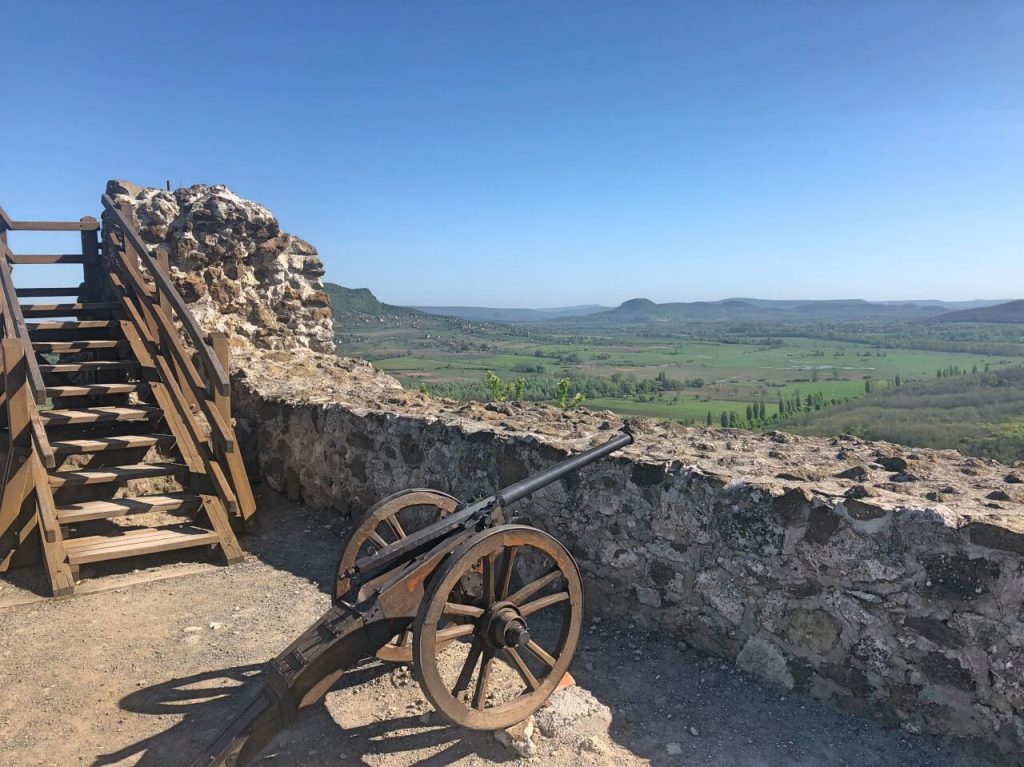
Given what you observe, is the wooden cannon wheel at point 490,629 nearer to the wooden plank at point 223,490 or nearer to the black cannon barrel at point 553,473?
the black cannon barrel at point 553,473

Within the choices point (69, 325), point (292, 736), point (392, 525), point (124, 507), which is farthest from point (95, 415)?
point (292, 736)

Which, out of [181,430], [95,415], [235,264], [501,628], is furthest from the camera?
[235,264]

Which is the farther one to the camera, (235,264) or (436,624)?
(235,264)

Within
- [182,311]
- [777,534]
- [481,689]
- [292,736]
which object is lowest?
[292,736]

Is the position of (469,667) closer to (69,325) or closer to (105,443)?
(105,443)

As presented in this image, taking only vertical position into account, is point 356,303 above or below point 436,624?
above

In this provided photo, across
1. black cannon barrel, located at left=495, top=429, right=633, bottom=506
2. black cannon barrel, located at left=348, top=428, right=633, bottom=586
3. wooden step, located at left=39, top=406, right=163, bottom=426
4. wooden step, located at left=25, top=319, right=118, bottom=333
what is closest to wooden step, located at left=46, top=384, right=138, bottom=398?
wooden step, located at left=39, top=406, right=163, bottom=426

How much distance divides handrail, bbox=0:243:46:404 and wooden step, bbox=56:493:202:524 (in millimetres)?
942

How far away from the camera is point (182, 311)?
603 cm

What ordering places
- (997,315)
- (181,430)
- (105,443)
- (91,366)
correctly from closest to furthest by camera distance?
1. (105,443)
2. (181,430)
3. (91,366)
4. (997,315)

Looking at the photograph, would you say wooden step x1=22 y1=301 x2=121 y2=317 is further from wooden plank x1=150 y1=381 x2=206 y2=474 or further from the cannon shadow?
the cannon shadow

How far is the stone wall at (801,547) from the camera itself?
9.86 ft

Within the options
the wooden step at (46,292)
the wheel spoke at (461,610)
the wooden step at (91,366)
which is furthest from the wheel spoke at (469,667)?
the wooden step at (46,292)

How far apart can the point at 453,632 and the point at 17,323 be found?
4917mm
